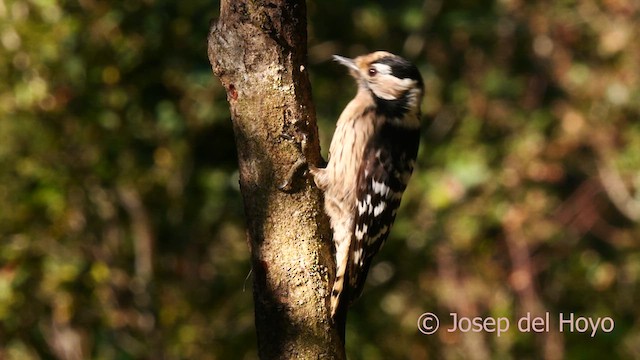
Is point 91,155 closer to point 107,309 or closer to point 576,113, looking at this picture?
point 107,309

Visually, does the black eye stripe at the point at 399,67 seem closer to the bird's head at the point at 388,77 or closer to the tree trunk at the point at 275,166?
the bird's head at the point at 388,77

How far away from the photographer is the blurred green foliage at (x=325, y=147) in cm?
500

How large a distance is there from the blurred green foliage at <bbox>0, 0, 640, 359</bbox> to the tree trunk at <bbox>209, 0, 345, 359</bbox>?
5.11 feet

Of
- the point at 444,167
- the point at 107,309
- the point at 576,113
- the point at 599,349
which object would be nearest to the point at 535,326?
the point at 599,349

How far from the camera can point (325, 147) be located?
5.46 m

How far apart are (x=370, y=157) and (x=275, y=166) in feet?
4.03

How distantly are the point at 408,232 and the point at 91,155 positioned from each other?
1.96 m

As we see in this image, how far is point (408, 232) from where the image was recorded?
5.70 meters

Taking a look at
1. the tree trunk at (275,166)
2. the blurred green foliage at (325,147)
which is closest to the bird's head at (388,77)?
the blurred green foliage at (325,147)

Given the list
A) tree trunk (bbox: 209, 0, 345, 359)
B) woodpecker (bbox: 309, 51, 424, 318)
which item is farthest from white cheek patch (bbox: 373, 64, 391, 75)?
tree trunk (bbox: 209, 0, 345, 359)

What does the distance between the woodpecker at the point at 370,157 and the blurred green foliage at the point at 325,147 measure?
0.72m

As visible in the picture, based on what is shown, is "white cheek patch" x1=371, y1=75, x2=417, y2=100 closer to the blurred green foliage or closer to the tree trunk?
the blurred green foliage

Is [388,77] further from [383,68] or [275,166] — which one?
[275,166]

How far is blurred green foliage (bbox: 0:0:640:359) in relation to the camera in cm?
500
